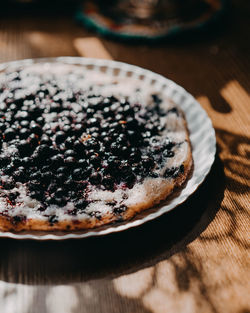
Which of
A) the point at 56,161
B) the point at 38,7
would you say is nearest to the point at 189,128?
the point at 56,161

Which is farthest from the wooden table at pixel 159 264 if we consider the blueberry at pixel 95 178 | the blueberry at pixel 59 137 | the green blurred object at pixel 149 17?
the green blurred object at pixel 149 17

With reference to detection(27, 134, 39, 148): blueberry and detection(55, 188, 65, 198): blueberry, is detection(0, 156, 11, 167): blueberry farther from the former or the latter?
detection(55, 188, 65, 198): blueberry

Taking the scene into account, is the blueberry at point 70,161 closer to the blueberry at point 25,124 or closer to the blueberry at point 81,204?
the blueberry at point 81,204

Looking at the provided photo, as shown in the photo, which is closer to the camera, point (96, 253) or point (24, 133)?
point (96, 253)

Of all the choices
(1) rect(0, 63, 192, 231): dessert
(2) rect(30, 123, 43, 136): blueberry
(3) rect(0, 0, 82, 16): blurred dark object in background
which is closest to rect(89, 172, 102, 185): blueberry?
(1) rect(0, 63, 192, 231): dessert

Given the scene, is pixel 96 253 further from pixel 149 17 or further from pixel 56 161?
pixel 149 17

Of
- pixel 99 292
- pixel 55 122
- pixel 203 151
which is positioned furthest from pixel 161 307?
pixel 55 122
